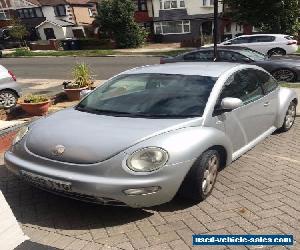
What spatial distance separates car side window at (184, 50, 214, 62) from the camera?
43.2 feet

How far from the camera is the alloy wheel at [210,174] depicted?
13.8ft

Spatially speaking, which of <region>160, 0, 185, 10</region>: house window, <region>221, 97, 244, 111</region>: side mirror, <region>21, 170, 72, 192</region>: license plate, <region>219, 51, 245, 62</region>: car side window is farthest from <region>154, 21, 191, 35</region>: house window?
<region>21, 170, 72, 192</region>: license plate

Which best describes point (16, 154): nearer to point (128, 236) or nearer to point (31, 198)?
point (31, 198)

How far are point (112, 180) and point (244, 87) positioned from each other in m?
2.66

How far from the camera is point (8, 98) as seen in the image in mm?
9688

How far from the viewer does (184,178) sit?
3.90 meters

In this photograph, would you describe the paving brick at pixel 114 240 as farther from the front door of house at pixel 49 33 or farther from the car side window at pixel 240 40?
the front door of house at pixel 49 33

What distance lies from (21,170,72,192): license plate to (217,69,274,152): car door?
202 centimetres

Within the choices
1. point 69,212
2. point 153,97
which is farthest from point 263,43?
point 69,212

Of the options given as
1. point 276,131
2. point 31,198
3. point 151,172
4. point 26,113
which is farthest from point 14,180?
point 276,131

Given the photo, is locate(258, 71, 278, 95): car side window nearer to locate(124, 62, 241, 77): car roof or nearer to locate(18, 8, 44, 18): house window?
locate(124, 62, 241, 77): car roof

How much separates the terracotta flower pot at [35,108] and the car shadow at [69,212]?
364cm

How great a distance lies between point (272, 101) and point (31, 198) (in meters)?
3.96

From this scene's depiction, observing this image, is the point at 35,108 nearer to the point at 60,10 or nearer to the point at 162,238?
the point at 162,238
